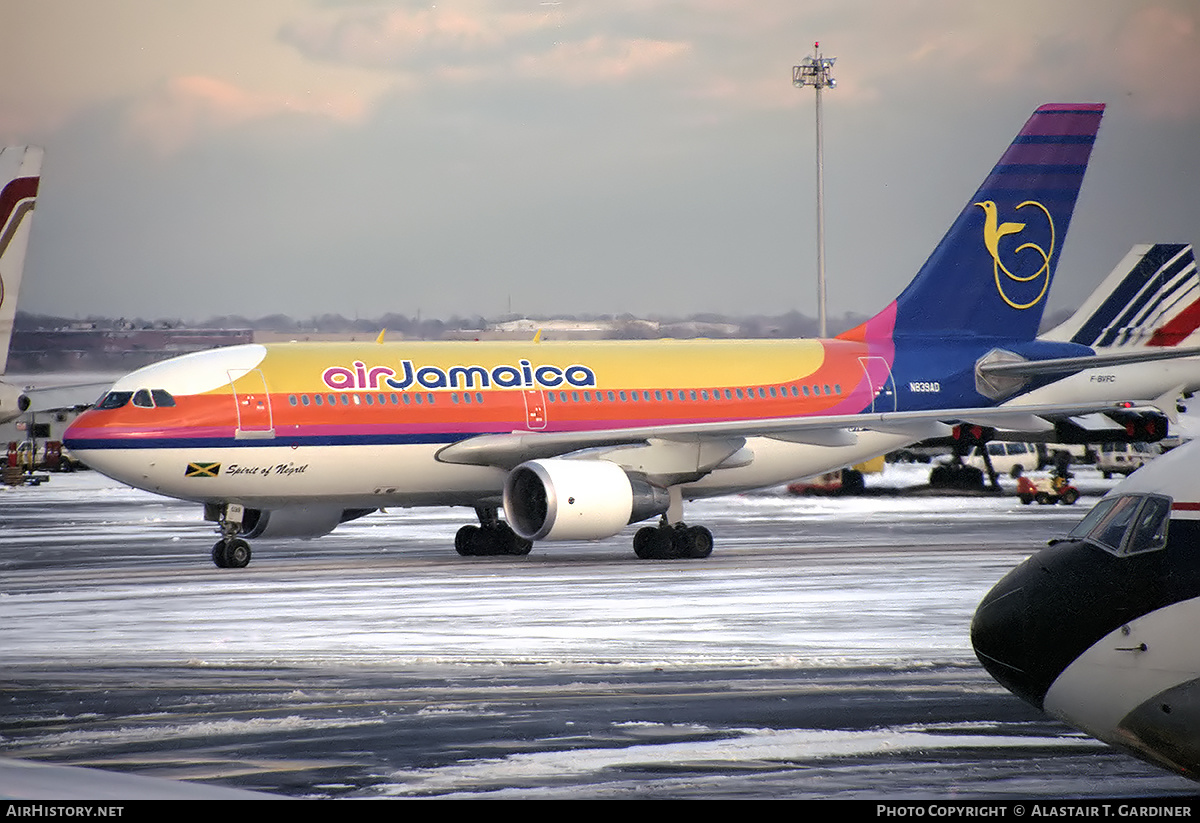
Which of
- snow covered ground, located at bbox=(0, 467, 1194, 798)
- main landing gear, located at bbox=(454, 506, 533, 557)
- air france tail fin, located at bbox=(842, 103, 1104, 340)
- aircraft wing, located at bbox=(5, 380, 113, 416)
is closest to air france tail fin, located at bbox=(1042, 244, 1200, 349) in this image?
air france tail fin, located at bbox=(842, 103, 1104, 340)

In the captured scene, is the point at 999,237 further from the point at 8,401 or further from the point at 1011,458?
the point at 1011,458

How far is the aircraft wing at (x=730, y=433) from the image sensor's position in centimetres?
2753

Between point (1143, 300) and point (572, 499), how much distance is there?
117ft

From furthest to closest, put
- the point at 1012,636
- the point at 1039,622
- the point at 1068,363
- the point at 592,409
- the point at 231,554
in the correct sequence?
1. the point at 1068,363
2. the point at 592,409
3. the point at 231,554
4. the point at 1012,636
5. the point at 1039,622

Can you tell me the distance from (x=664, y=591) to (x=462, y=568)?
5097mm

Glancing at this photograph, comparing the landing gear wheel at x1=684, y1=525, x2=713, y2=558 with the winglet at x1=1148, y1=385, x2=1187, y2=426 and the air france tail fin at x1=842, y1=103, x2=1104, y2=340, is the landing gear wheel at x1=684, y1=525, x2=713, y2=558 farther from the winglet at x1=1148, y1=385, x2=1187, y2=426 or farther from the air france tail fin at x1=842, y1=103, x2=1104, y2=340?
the winglet at x1=1148, y1=385, x2=1187, y2=426

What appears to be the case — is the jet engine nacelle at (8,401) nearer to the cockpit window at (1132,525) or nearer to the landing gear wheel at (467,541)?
the landing gear wheel at (467,541)

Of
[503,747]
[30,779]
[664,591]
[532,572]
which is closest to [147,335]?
[532,572]

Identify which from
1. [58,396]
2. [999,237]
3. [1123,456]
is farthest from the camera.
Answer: [1123,456]

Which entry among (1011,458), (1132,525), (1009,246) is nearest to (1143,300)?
(1011,458)

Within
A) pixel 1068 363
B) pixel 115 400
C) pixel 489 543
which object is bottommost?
pixel 489 543

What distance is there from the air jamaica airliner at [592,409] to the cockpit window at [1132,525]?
1653cm

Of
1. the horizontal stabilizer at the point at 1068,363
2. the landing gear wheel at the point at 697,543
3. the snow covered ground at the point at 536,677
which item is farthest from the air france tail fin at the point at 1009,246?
the landing gear wheel at the point at 697,543

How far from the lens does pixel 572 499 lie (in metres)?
25.9
